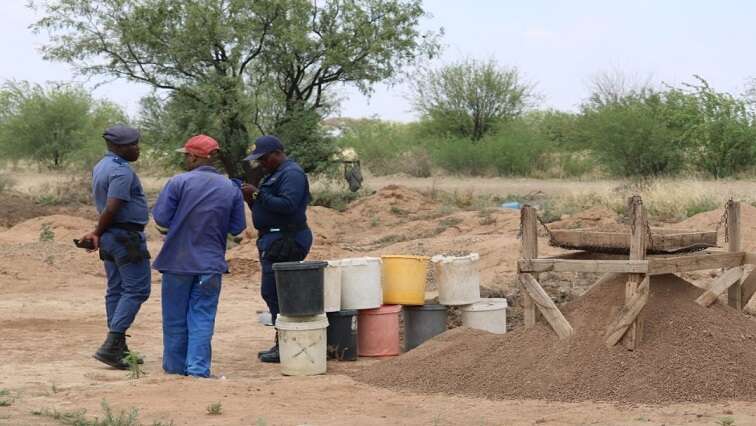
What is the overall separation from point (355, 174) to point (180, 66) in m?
5.52

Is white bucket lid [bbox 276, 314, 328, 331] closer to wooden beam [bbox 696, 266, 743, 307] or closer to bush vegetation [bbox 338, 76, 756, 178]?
wooden beam [bbox 696, 266, 743, 307]

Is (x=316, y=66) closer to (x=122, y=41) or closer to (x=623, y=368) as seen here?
(x=122, y=41)

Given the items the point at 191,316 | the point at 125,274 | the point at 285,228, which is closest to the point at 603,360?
the point at 285,228

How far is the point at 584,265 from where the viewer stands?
8375mm

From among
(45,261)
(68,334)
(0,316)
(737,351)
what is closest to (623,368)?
(737,351)

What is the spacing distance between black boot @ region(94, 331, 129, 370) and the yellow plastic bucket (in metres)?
2.30

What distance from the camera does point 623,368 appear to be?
316 inches

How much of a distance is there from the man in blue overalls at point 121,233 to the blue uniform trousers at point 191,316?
1.37ft

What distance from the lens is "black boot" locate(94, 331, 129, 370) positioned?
877 centimetres

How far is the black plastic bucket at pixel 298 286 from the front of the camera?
8.79 metres

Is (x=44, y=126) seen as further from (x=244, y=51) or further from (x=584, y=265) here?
(x=584, y=265)

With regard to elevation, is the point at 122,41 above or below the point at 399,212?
above

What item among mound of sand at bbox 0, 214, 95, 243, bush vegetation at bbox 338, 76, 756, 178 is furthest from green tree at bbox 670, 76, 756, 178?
mound of sand at bbox 0, 214, 95, 243

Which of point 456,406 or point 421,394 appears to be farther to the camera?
point 421,394
